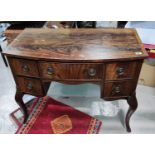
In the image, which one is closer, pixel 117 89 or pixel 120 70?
pixel 120 70

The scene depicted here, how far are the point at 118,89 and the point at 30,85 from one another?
585 mm

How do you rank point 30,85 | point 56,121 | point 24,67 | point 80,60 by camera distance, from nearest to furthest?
point 80,60 → point 24,67 → point 30,85 → point 56,121

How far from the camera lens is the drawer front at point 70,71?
98 centimetres

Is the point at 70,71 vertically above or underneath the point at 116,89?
above

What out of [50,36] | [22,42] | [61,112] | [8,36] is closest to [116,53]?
[50,36]

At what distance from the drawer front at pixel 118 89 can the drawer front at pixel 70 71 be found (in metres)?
0.11

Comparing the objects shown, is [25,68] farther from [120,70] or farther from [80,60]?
[120,70]

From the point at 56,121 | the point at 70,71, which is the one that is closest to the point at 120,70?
the point at 70,71

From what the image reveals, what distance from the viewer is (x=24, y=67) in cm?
106

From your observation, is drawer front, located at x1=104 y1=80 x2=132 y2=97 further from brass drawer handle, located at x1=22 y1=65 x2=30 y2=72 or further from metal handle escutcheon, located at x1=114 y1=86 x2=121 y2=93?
brass drawer handle, located at x1=22 y1=65 x2=30 y2=72

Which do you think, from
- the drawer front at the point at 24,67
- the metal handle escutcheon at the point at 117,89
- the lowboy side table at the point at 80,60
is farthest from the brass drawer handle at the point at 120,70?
the drawer front at the point at 24,67

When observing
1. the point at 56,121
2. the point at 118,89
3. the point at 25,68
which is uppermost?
the point at 25,68

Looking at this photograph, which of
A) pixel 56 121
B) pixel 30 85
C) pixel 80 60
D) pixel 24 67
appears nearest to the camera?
pixel 80 60

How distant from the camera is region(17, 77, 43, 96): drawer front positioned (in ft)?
3.72
